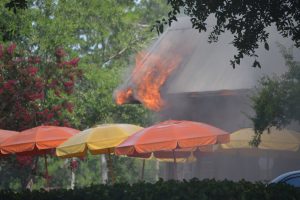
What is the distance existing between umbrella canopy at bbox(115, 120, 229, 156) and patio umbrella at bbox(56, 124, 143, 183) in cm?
53

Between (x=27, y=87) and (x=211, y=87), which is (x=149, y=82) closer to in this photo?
(x=211, y=87)

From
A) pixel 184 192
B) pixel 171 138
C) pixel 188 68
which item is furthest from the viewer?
pixel 188 68

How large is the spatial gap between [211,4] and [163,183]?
8.40 feet

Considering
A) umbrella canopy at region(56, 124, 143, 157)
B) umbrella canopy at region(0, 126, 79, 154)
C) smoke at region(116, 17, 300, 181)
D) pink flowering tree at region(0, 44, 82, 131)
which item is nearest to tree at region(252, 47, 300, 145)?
smoke at region(116, 17, 300, 181)

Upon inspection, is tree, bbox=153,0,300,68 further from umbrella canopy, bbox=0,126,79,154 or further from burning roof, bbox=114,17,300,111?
burning roof, bbox=114,17,300,111

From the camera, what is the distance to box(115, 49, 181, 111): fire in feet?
72.4

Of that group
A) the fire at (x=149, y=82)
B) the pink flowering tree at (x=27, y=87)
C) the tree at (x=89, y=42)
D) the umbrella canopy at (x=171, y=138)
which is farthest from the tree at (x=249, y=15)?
the fire at (x=149, y=82)

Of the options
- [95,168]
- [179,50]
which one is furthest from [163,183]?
[95,168]

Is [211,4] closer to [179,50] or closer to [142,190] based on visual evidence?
[142,190]

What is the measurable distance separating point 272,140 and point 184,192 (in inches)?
375

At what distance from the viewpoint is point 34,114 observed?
728 inches

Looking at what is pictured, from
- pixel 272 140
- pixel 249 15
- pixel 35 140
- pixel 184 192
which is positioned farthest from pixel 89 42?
pixel 184 192

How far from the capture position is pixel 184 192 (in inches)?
306

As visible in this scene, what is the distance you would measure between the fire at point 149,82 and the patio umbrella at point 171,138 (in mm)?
7861
